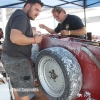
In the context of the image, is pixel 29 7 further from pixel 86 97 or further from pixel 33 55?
pixel 86 97

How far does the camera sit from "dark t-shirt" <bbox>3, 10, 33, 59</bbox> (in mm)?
1457

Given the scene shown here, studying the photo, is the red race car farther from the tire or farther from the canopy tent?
the canopy tent

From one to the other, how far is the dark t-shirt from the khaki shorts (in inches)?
2.6

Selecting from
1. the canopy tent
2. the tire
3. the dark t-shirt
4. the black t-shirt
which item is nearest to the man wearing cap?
the dark t-shirt

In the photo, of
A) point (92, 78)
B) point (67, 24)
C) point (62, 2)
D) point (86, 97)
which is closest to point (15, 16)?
point (92, 78)

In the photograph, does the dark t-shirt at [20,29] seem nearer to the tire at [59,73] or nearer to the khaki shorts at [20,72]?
the khaki shorts at [20,72]

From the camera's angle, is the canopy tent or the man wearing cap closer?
the man wearing cap

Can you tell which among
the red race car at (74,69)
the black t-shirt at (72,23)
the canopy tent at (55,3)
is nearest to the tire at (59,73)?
the red race car at (74,69)

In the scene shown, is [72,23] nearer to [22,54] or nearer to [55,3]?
[22,54]

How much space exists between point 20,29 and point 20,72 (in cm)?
50

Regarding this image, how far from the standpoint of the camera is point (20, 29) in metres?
1.43

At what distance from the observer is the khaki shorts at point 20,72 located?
65.9 inches

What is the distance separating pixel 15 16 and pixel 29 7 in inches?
8.1

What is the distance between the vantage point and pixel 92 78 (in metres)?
1.33
